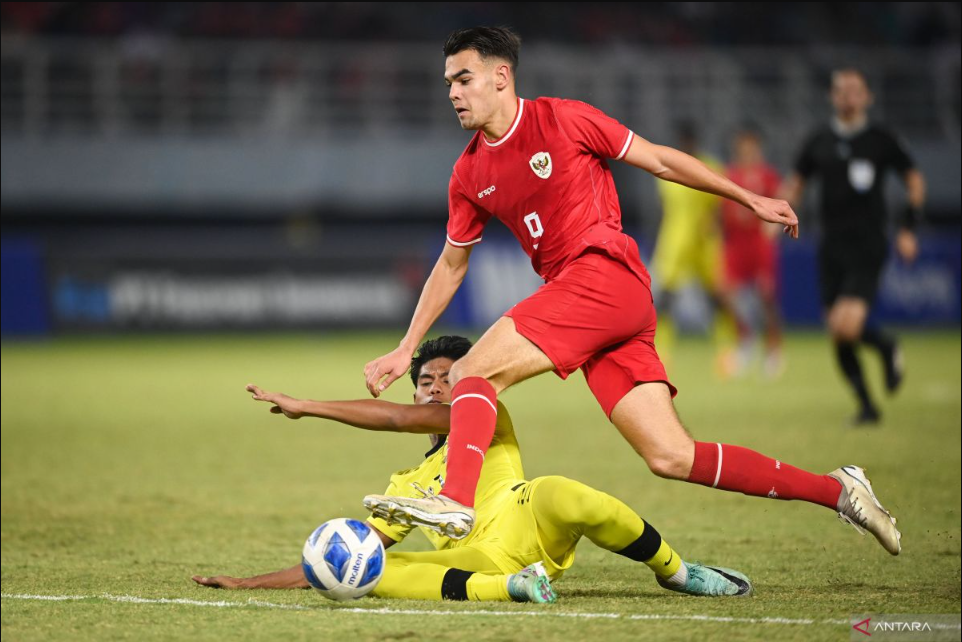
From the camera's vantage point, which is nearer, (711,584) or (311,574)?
(311,574)

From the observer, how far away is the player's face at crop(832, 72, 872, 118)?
31.4 ft

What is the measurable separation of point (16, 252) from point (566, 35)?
1133 centimetres

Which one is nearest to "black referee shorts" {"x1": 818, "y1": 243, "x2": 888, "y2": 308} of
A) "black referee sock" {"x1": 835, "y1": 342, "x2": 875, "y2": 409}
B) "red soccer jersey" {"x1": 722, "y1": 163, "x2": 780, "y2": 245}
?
"black referee sock" {"x1": 835, "y1": 342, "x2": 875, "y2": 409}

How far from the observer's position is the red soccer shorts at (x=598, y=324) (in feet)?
15.8

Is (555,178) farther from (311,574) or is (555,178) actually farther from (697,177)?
(311,574)

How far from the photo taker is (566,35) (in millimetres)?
25125

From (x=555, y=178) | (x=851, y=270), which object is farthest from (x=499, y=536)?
(x=851, y=270)

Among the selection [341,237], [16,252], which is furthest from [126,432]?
[341,237]

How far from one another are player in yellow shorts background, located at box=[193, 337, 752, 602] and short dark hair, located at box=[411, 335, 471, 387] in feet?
0.65

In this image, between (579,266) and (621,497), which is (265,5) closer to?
(621,497)

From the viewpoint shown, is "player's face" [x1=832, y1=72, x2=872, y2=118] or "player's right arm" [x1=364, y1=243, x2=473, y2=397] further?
"player's face" [x1=832, y1=72, x2=872, y2=118]

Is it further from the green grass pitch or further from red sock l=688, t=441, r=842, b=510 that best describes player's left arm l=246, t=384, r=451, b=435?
red sock l=688, t=441, r=842, b=510

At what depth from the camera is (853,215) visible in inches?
402

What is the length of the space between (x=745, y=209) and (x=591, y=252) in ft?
36.6
